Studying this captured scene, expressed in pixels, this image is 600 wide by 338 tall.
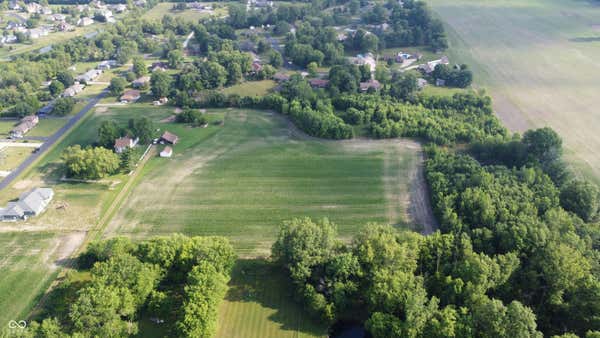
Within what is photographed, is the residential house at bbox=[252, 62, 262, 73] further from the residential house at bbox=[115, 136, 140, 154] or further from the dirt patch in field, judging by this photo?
the dirt patch in field

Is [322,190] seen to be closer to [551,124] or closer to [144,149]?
[144,149]

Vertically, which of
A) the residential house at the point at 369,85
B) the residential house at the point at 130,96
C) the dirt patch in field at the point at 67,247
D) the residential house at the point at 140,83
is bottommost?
the dirt patch in field at the point at 67,247

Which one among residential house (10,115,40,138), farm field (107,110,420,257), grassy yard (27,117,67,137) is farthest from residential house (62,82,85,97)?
farm field (107,110,420,257)

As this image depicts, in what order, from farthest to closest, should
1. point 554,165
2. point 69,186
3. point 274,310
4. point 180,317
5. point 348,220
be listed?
point 69,186
point 554,165
point 348,220
point 274,310
point 180,317

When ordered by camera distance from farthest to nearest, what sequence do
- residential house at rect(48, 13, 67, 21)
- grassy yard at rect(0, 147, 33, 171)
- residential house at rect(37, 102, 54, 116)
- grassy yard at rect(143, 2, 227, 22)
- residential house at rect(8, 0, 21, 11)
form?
residential house at rect(8, 0, 21, 11), grassy yard at rect(143, 2, 227, 22), residential house at rect(48, 13, 67, 21), residential house at rect(37, 102, 54, 116), grassy yard at rect(0, 147, 33, 171)

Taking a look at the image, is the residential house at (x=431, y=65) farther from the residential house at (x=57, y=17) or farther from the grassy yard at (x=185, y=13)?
the residential house at (x=57, y=17)

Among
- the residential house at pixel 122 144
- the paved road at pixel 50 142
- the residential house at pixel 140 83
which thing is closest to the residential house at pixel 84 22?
the residential house at pixel 140 83

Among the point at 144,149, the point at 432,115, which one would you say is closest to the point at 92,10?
the point at 144,149
